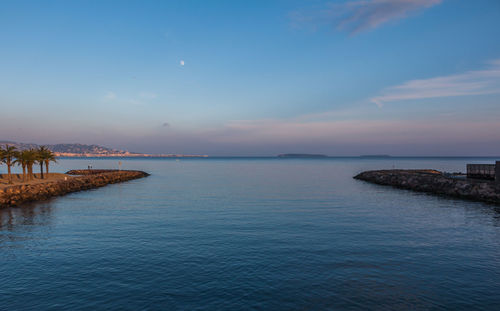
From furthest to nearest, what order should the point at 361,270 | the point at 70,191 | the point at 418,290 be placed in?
the point at 70,191 → the point at 361,270 → the point at 418,290

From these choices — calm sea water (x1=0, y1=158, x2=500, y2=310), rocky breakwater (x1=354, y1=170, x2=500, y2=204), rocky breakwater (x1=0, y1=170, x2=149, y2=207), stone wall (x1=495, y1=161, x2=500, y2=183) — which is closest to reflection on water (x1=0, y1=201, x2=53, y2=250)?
calm sea water (x1=0, y1=158, x2=500, y2=310)

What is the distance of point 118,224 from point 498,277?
26710mm

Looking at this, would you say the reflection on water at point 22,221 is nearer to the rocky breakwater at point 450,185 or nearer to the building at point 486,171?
the rocky breakwater at point 450,185

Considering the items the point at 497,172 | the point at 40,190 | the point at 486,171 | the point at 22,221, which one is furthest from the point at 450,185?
the point at 40,190

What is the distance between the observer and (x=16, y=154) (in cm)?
6138

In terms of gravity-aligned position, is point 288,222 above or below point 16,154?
below

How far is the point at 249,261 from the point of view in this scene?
16.0 m

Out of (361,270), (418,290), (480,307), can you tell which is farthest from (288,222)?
(480,307)

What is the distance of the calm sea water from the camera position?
11859 mm

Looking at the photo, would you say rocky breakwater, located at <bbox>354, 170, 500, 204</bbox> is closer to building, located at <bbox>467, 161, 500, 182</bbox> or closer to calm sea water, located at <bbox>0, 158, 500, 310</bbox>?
building, located at <bbox>467, 161, 500, 182</bbox>

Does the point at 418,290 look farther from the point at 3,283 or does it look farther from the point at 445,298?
the point at 3,283

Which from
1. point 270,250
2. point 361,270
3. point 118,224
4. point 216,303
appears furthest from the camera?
point 118,224

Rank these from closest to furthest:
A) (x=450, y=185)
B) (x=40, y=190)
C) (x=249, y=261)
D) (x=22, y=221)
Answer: (x=249, y=261)
(x=22, y=221)
(x=40, y=190)
(x=450, y=185)

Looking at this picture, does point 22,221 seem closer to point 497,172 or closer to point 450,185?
point 450,185
